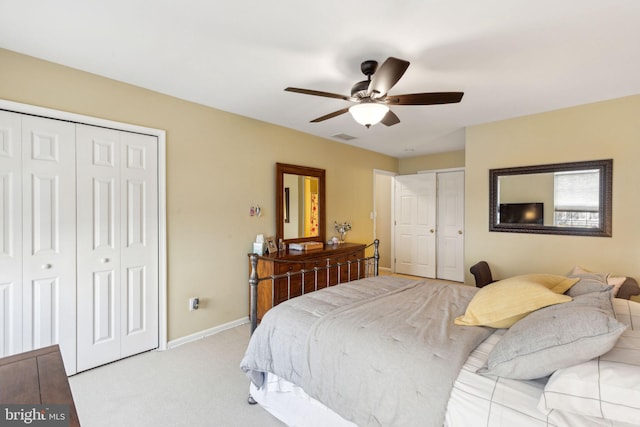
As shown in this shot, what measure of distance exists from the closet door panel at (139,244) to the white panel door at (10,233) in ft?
2.19

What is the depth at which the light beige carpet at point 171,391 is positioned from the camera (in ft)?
6.47

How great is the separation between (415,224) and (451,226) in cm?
65

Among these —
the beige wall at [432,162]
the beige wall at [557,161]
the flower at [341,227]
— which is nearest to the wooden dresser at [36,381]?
the flower at [341,227]

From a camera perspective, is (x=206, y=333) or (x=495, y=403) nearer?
(x=495, y=403)

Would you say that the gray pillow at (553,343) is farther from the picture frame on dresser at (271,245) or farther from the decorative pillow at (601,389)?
the picture frame on dresser at (271,245)

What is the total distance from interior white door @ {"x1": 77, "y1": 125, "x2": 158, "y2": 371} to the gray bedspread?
1522 millimetres

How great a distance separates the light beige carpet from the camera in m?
1.97

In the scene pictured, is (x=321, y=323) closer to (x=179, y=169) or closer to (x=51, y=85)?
(x=179, y=169)

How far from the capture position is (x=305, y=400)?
1.75 meters

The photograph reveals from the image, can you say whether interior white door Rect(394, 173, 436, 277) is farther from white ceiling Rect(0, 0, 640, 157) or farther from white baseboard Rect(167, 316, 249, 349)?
white baseboard Rect(167, 316, 249, 349)

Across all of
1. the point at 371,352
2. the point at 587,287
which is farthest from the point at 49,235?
the point at 587,287

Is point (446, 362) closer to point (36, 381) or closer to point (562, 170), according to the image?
point (36, 381)

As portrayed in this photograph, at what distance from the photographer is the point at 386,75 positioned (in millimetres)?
1920

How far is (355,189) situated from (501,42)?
330cm
